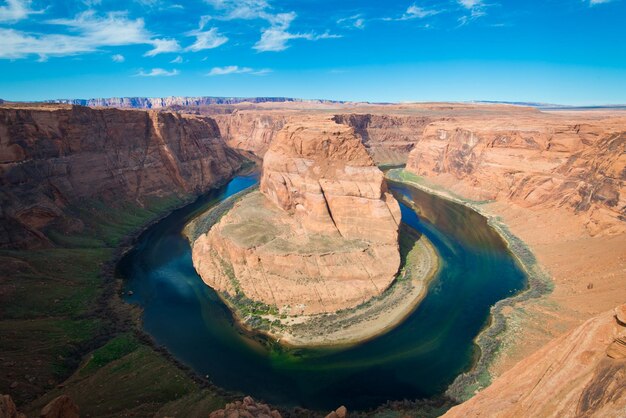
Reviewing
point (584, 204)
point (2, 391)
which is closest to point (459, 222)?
point (584, 204)

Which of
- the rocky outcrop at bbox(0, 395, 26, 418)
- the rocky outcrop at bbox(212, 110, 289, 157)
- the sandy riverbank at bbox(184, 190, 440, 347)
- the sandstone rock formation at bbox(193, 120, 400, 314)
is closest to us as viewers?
the rocky outcrop at bbox(0, 395, 26, 418)

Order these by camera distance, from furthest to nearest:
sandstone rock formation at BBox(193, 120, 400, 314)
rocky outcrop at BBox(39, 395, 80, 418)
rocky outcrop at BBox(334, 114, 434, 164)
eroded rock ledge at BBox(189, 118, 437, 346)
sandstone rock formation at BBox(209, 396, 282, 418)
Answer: rocky outcrop at BBox(334, 114, 434, 164) < sandstone rock formation at BBox(193, 120, 400, 314) < eroded rock ledge at BBox(189, 118, 437, 346) < sandstone rock formation at BBox(209, 396, 282, 418) < rocky outcrop at BBox(39, 395, 80, 418)

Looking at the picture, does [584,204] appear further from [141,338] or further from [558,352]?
[141,338]

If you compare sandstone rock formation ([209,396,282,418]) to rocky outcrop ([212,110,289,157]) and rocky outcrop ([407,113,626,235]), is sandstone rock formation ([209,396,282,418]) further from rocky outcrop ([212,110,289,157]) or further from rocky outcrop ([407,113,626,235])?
rocky outcrop ([212,110,289,157])

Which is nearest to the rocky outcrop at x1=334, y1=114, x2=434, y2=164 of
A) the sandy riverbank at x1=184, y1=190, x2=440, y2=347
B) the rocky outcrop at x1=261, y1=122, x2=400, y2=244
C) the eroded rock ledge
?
the rocky outcrop at x1=261, y1=122, x2=400, y2=244

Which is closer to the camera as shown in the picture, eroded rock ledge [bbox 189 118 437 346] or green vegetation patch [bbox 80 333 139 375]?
green vegetation patch [bbox 80 333 139 375]

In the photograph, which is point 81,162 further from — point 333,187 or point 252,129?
point 252,129

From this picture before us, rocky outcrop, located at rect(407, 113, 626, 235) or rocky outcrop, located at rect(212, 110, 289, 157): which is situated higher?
rocky outcrop, located at rect(212, 110, 289, 157)
